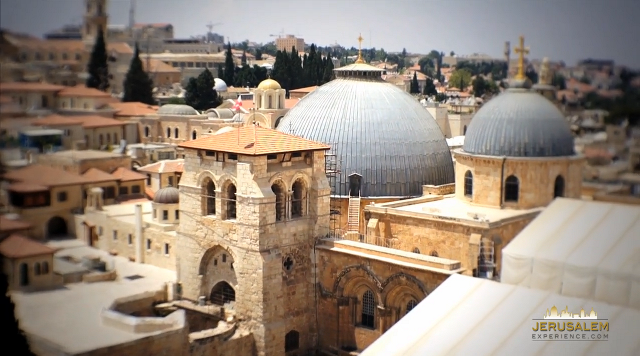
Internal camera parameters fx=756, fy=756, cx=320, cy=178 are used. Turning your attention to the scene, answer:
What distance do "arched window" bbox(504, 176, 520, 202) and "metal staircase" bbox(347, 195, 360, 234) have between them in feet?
10.2

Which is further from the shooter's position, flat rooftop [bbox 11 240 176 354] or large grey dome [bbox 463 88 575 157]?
large grey dome [bbox 463 88 575 157]

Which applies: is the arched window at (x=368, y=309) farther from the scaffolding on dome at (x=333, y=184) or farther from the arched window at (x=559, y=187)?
the arched window at (x=559, y=187)

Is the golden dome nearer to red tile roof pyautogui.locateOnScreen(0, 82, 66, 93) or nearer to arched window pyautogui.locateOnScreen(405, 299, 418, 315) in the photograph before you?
arched window pyautogui.locateOnScreen(405, 299, 418, 315)

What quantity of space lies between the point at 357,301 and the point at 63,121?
22.5 ft

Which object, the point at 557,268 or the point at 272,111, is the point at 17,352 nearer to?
the point at 557,268

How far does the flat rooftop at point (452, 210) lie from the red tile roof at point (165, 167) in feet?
21.7

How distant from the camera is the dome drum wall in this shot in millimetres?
11648

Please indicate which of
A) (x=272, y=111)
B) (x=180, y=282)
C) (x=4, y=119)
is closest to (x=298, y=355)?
(x=180, y=282)

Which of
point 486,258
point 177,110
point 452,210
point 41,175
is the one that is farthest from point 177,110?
point 41,175

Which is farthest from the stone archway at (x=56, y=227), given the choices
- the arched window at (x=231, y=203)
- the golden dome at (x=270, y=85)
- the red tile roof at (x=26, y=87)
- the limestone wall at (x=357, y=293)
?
the golden dome at (x=270, y=85)

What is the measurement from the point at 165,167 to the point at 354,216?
654cm

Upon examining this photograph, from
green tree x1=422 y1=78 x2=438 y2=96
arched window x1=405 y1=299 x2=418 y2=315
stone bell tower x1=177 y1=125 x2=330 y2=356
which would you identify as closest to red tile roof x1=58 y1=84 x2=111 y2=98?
stone bell tower x1=177 y1=125 x2=330 y2=356

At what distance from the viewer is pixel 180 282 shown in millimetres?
14117

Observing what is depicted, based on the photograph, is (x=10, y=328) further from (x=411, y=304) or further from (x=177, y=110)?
(x=177, y=110)
